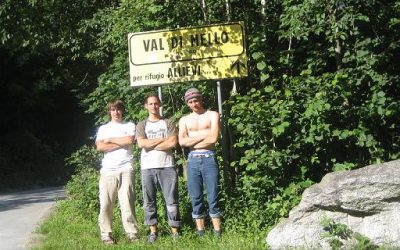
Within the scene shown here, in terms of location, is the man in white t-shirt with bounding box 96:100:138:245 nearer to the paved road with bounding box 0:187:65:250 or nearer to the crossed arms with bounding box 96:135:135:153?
the crossed arms with bounding box 96:135:135:153

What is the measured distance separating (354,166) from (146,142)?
8.28 feet

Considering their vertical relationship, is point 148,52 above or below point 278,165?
above

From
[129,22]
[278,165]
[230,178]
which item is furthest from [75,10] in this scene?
[278,165]

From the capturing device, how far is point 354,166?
7.12 meters

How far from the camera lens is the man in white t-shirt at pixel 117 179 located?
23.2ft

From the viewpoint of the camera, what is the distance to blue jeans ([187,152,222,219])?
6.70 m

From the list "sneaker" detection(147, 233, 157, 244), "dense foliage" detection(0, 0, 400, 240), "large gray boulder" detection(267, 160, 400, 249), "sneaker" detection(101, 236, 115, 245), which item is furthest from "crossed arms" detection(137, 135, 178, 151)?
"large gray boulder" detection(267, 160, 400, 249)

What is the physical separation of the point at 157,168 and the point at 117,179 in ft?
1.94

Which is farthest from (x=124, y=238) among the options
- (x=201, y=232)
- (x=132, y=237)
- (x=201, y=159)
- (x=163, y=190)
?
(x=201, y=159)

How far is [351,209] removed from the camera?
5945 mm

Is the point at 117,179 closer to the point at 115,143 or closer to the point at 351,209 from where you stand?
the point at 115,143

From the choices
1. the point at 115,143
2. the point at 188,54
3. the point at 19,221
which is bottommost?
the point at 19,221

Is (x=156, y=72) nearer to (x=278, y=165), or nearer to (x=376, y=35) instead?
(x=278, y=165)

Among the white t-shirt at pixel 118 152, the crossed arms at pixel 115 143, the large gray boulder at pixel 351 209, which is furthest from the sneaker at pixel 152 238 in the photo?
the large gray boulder at pixel 351 209
